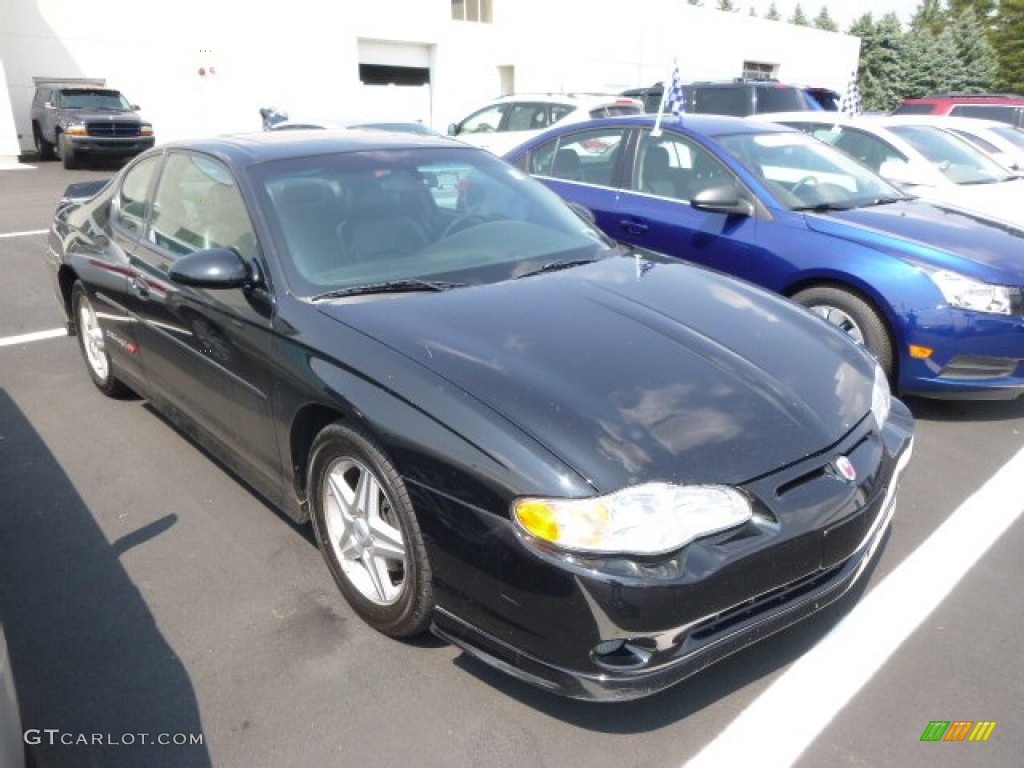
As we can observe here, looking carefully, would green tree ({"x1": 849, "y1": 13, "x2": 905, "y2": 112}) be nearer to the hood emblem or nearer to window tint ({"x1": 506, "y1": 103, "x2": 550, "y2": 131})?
window tint ({"x1": 506, "y1": 103, "x2": 550, "y2": 131})

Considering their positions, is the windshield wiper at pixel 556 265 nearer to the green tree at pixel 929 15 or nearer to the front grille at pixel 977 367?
the front grille at pixel 977 367

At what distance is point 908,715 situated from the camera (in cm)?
245

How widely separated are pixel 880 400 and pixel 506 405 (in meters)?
1.40

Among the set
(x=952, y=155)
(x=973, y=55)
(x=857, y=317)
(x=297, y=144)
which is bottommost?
(x=857, y=317)

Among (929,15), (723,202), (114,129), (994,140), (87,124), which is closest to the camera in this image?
(723,202)

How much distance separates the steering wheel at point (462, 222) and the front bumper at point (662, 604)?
1.66 meters

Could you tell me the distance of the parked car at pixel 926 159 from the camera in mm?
7168

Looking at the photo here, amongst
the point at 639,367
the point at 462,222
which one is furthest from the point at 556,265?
the point at 639,367

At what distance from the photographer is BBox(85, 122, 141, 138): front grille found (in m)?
18.3

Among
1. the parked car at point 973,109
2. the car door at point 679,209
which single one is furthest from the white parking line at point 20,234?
the parked car at point 973,109

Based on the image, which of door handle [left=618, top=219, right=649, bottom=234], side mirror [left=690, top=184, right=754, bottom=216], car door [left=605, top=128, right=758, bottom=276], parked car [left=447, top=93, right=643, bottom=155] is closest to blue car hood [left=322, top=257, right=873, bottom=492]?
side mirror [left=690, top=184, right=754, bottom=216]

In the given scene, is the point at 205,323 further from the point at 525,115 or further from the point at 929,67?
the point at 929,67

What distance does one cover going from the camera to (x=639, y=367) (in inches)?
102

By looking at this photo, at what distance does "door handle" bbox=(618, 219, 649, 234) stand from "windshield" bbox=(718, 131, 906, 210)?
0.71 meters
